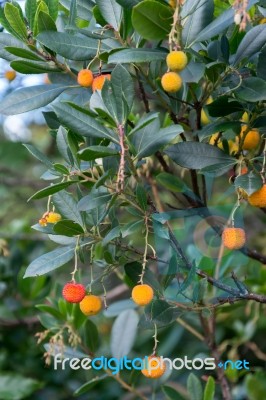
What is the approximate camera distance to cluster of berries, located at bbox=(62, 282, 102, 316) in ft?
3.19

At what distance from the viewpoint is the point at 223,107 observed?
0.97 meters

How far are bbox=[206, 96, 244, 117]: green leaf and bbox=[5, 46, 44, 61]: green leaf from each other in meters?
0.28

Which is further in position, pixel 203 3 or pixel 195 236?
pixel 195 236

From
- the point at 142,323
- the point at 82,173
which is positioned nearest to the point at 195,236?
the point at 142,323

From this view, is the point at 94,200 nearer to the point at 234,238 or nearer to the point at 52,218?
the point at 52,218

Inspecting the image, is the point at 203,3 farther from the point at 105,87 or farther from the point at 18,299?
the point at 18,299

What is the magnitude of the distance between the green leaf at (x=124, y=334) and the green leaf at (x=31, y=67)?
0.77 m

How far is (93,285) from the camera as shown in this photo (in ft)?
3.47

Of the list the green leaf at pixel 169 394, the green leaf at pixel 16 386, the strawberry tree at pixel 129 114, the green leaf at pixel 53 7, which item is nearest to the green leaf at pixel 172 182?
the strawberry tree at pixel 129 114

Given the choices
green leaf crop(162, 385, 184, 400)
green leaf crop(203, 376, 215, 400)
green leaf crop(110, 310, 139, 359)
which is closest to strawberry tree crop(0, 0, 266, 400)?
green leaf crop(203, 376, 215, 400)

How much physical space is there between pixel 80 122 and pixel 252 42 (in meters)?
0.28

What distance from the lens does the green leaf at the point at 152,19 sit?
2.65 ft

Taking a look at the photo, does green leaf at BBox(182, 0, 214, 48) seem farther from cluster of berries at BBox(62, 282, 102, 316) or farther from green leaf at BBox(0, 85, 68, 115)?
cluster of berries at BBox(62, 282, 102, 316)

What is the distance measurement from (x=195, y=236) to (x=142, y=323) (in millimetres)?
223
